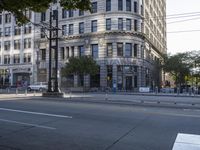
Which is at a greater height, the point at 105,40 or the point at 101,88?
the point at 105,40

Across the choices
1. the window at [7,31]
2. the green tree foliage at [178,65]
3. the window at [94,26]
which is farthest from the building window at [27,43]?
the green tree foliage at [178,65]

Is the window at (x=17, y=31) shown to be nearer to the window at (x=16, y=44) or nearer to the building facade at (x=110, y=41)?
the window at (x=16, y=44)

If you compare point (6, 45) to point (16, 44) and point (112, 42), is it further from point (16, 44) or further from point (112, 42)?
point (112, 42)

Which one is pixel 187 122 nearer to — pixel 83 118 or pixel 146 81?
pixel 83 118

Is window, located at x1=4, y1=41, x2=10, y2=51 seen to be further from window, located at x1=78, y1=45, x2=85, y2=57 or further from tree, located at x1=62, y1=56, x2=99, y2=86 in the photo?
tree, located at x1=62, y1=56, x2=99, y2=86

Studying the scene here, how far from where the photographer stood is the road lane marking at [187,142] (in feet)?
25.7

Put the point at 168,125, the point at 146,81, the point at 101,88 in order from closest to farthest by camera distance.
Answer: the point at 168,125
the point at 101,88
the point at 146,81

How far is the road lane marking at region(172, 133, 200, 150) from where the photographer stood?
308 inches

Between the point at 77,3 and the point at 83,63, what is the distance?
125 ft

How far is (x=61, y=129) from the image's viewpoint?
10.5 meters

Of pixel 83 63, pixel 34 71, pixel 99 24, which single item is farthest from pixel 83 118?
pixel 34 71

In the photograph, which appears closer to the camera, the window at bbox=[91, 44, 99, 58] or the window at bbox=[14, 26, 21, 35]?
the window at bbox=[91, 44, 99, 58]

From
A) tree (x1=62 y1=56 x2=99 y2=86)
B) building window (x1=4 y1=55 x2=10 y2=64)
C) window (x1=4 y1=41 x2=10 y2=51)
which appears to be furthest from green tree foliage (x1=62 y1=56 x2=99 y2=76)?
window (x1=4 y1=41 x2=10 y2=51)

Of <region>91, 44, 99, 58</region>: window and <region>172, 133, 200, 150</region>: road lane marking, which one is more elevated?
<region>91, 44, 99, 58</region>: window
